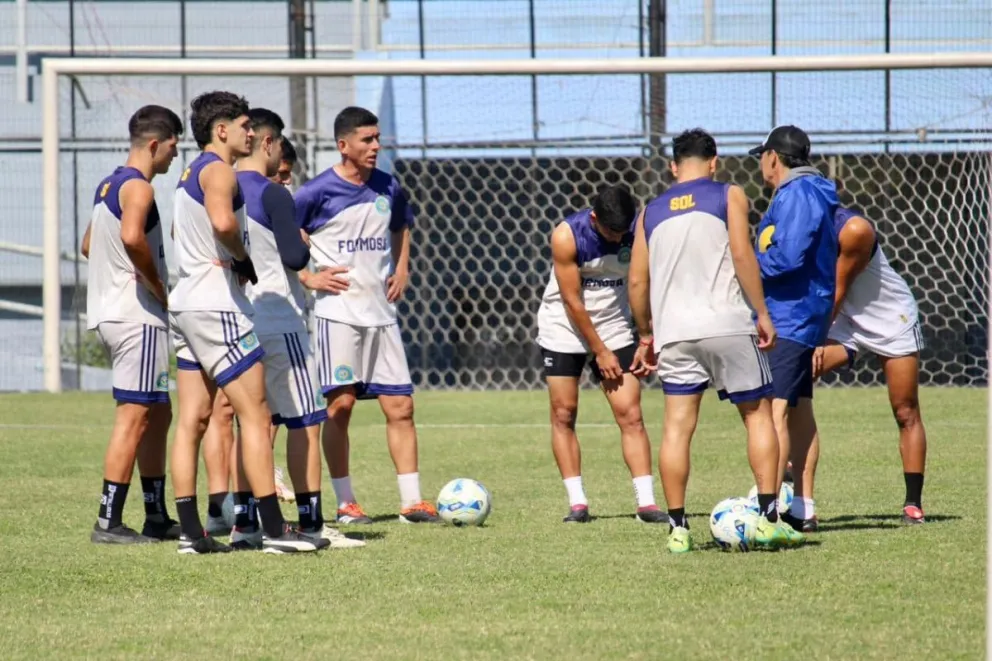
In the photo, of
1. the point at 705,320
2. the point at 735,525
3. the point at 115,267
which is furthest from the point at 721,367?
the point at 115,267

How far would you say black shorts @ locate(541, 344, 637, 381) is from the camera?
26.6ft

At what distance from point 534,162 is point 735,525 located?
11456 millimetres

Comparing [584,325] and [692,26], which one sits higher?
[692,26]

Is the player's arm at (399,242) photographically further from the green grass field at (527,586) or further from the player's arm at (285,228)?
the player's arm at (285,228)

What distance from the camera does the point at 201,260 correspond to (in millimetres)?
6512

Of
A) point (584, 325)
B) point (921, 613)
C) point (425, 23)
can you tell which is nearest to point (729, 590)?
point (921, 613)

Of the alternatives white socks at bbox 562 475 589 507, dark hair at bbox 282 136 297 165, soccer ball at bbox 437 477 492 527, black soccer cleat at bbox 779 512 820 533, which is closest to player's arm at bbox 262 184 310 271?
dark hair at bbox 282 136 297 165

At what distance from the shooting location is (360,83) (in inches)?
799

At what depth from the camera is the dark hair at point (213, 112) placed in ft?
21.3

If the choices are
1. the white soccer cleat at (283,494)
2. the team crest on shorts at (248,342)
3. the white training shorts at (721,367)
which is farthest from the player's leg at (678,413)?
the white soccer cleat at (283,494)

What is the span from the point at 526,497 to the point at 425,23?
40.3 ft

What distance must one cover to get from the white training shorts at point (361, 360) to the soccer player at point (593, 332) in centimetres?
82

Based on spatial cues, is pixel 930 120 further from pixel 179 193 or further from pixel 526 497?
pixel 179 193

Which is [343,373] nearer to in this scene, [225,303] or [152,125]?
[225,303]
